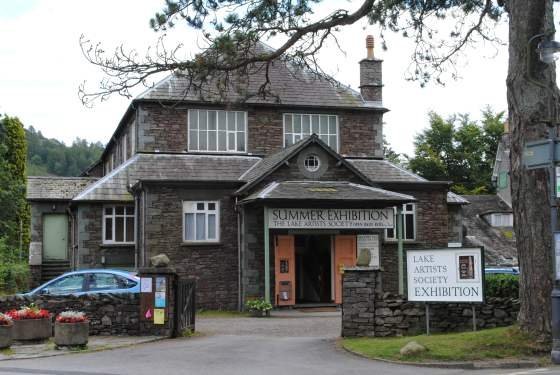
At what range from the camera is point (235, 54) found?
50.3 feet

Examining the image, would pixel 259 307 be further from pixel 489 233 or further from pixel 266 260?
pixel 489 233

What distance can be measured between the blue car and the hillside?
3417 inches

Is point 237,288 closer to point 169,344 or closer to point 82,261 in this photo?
point 82,261

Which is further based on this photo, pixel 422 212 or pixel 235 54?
pixel 422 212

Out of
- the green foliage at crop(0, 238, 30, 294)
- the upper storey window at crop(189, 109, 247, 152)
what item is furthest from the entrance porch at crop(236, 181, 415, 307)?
the green foliage at crop(0, 238, 30, 294)

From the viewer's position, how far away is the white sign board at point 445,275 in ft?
51.6

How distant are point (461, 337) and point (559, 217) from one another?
8.97 ft

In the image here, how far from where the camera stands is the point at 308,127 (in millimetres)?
32094

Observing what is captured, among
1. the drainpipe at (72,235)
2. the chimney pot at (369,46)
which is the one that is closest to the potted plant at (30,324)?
the drainpipe at (72,235)

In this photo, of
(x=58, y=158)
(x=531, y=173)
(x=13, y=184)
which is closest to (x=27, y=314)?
(x=531, y=173)

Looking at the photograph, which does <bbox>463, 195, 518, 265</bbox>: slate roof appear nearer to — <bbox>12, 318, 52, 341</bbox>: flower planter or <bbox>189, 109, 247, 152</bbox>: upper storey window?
<bbox>189, 109, 247, 152</bbox>: upper storey window

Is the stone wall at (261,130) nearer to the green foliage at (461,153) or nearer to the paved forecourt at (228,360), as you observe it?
the paved forecourt at (228,360)

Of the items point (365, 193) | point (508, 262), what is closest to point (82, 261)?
point (365, 193)

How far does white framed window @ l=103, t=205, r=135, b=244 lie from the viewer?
29.8 meters
